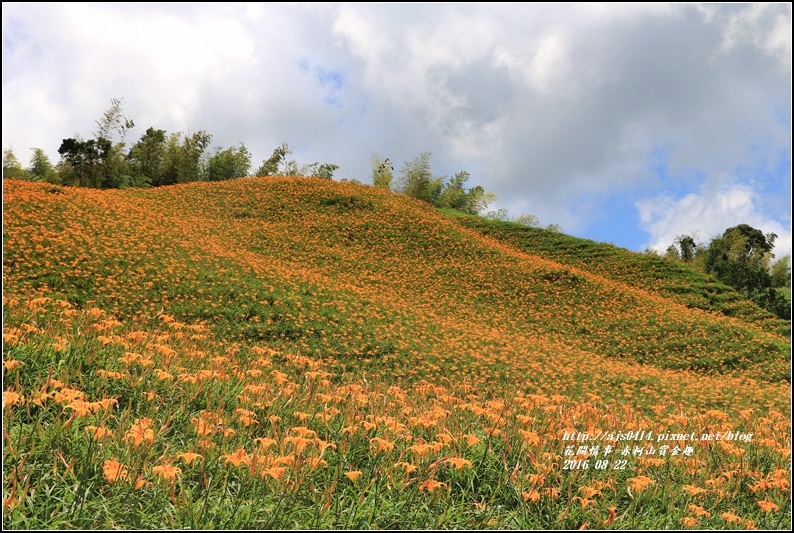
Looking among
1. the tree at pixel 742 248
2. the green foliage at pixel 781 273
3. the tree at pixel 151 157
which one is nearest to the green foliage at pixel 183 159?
the tree at pixel 151 157

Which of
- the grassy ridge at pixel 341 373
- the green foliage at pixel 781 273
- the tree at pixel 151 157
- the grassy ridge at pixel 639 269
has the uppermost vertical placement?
the green foliage at pixel 781 273

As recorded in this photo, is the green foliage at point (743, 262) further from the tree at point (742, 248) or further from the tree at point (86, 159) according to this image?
the tree at point (86, 159)

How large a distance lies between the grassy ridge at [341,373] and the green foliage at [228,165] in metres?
6.41

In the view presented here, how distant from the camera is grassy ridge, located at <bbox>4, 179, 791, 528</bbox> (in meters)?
2.67

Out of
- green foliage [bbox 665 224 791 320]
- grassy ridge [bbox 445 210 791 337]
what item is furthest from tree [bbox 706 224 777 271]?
grassy ridge [bbox 445 210 791 337]

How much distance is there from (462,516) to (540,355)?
1026 cm

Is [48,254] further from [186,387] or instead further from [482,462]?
[482,462]

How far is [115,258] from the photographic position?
40.5 feet

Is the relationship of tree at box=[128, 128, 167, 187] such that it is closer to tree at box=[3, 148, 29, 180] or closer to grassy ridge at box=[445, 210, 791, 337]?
tree at box=[3, 148, 29, 180]

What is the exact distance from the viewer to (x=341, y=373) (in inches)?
358

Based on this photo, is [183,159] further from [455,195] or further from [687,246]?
[687,246]

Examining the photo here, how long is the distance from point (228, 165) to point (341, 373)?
88.2ft

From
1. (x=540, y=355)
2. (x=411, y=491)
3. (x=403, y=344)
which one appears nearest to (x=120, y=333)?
(x=411, y=491)

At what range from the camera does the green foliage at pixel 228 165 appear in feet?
106
